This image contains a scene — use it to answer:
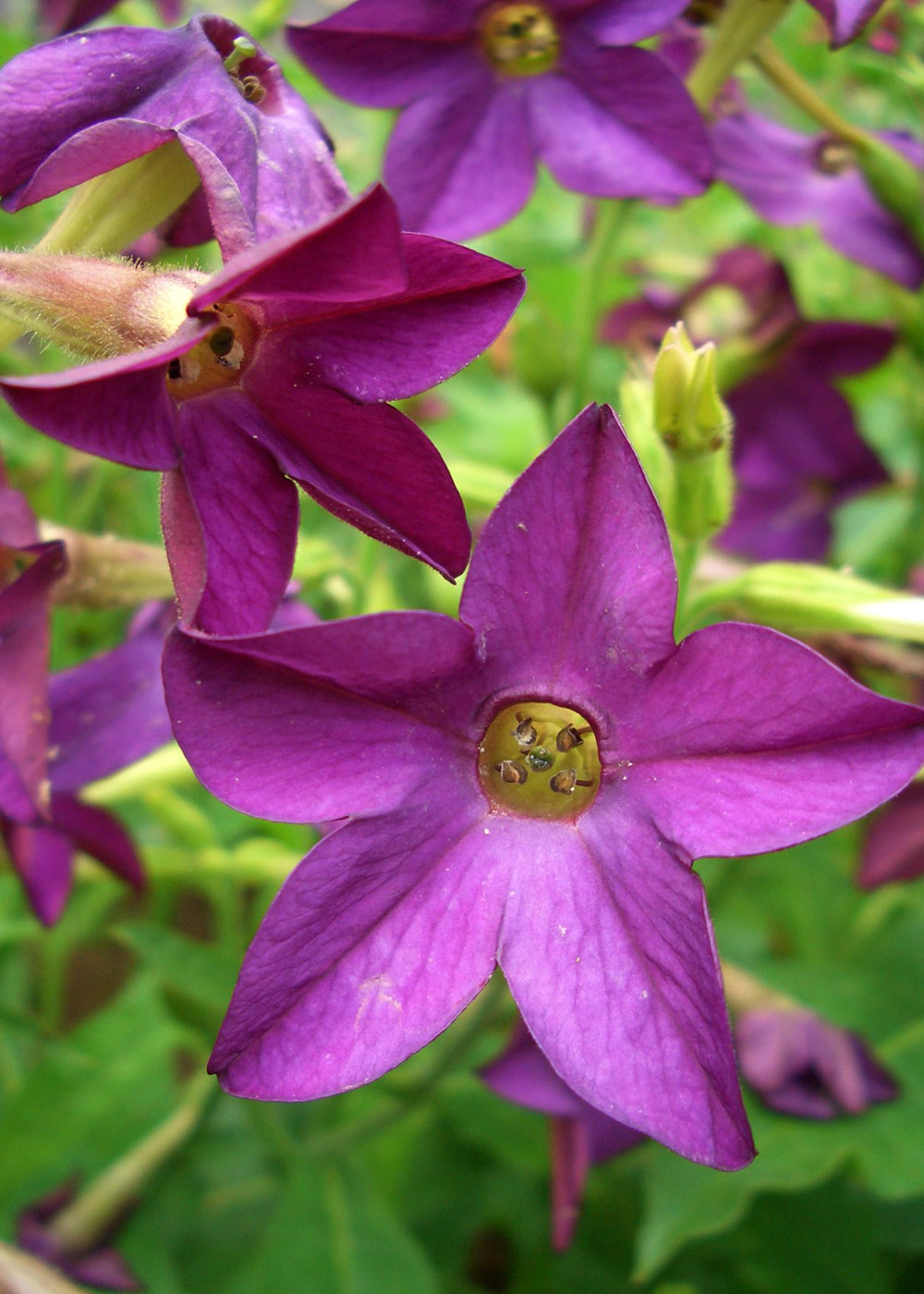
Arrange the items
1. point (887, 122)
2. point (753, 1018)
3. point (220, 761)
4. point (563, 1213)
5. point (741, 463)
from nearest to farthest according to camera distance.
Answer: point (220, 761) < point (563, 1213) < point (753, 1018) < point (741, 463) < point (887, 122)

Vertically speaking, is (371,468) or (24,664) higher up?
(371,468)

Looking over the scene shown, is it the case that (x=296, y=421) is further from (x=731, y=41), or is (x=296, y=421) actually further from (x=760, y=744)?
(x=731, y=41)

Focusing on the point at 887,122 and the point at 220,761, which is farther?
the point at 887,122

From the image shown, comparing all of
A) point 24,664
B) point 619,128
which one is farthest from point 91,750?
point 619,128

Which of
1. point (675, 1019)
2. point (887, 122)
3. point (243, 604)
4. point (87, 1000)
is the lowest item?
point (87, 1000)

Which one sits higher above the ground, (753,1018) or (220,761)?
(220,761)

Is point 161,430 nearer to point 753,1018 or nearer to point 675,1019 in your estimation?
point 675,1019

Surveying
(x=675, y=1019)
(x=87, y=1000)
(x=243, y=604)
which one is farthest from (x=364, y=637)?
(x=87, y=1000)

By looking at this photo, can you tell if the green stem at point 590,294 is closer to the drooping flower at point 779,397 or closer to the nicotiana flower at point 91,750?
the drooping flower at point 779,397
